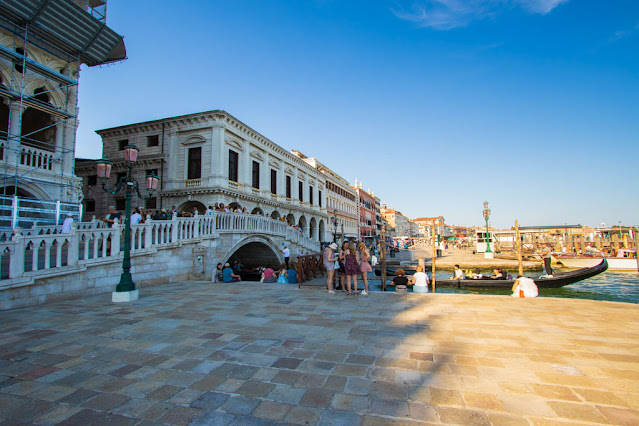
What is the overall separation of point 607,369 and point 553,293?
1485 cm

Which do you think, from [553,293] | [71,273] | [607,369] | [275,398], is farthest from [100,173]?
[553,293]

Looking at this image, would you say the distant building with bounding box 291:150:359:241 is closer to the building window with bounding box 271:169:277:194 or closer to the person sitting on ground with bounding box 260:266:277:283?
the building window with bounding box 271:169:277:194

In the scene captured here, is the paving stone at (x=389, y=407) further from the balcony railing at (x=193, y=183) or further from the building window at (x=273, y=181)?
the building window at (x=273, y=181)

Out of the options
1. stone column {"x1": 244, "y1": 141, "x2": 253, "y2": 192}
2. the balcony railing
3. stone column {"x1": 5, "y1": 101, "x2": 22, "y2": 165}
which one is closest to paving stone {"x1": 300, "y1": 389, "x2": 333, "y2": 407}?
stone column {"x1": 5, "y1": 101, "x2": 22, "y2": 165}

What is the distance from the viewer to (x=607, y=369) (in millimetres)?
3402

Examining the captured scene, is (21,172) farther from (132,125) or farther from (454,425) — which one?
(454,425)

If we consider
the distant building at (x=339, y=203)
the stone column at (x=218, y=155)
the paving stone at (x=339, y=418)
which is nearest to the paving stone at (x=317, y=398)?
the paving stone at (x=339, y=418)

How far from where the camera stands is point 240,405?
2.70 m

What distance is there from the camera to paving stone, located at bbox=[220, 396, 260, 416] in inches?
103

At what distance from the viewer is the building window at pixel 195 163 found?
21.4 m

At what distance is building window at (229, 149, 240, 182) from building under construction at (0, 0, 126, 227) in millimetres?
8986

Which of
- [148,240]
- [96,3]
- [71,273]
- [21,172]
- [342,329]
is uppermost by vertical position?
[96,3]

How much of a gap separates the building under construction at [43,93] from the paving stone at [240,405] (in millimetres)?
12662

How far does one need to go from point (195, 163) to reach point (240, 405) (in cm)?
2112
